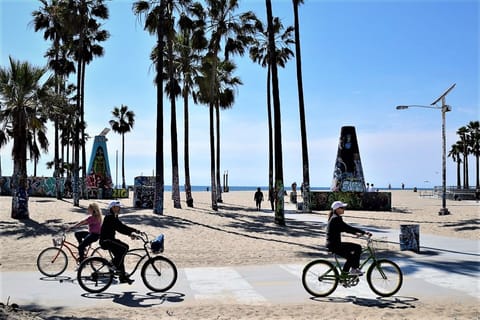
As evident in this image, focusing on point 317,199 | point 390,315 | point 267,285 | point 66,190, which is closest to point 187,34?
point 317,199

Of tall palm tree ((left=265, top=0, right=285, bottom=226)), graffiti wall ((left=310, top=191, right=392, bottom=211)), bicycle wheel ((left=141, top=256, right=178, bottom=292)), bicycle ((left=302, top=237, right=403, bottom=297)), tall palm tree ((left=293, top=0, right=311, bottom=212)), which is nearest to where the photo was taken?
bicycle ((left=302, top=237, right=403, bottom=297))

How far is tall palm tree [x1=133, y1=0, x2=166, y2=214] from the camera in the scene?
2227 centimetres

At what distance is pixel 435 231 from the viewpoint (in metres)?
19.6

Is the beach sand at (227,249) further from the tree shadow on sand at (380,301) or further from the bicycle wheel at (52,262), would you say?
the bicycle wheel at (52,262)

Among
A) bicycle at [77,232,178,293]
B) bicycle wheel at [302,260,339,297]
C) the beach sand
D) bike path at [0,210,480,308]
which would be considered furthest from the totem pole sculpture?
bicycle wheel at [302,260,339,297]

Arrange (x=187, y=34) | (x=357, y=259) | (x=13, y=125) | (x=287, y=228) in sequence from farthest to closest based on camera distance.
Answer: (x=187, y=34) < (x=287, y=228) < (x=13, y=125) < (x=357, y=259)

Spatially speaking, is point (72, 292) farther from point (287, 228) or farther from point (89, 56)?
point (89, 56)

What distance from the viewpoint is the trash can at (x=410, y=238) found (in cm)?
1378

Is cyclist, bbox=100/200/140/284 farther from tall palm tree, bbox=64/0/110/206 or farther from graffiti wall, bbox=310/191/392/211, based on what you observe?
graffiti wall, bbox=310/191/392/211

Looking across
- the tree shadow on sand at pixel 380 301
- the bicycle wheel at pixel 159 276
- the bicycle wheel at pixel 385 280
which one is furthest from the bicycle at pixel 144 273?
the bicycle wheel at pixel 385 280

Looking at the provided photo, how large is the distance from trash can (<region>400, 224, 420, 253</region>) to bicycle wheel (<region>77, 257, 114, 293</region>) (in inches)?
345

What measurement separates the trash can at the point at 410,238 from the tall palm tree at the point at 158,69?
11608mm

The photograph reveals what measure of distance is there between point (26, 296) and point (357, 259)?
5.47 m

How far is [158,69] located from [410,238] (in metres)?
13.9
